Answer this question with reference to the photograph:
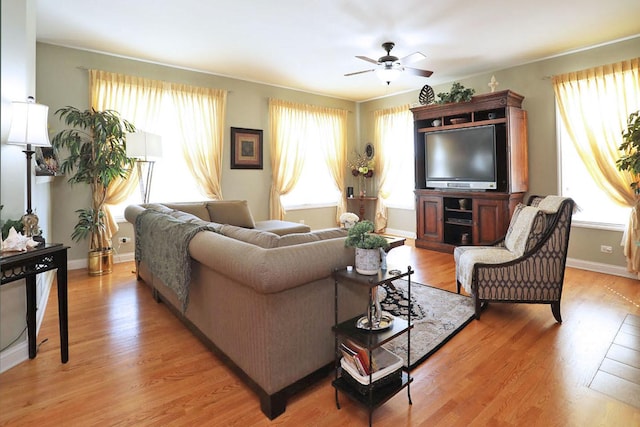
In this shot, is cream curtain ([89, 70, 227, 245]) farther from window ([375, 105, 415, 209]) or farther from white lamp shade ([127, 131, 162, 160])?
window ([375, 105, 415, 209])

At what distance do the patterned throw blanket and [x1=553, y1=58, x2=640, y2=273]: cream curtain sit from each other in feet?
15.1

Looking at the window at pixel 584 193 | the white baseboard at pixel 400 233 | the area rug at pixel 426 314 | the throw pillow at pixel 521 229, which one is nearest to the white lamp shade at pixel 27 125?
the area rug at pixel 426 314

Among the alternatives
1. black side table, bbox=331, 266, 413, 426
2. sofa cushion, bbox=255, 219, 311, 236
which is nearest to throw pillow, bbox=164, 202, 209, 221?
sofa cushion, bbox=255, 219, 311, 236

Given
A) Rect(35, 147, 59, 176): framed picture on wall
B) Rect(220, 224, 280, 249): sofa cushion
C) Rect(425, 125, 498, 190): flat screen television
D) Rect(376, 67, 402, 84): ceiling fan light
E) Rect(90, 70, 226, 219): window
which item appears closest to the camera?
Rect(220, 224, 280, 249): sofa cushion

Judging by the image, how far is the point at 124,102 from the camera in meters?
4.71

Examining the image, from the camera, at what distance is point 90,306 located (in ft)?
10.8

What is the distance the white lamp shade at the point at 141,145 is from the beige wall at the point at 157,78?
3.04ft

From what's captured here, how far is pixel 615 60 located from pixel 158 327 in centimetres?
577

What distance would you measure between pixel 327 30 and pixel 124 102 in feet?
9.47

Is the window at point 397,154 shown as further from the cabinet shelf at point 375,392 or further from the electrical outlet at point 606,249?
the cabinet shelf at point 375,392

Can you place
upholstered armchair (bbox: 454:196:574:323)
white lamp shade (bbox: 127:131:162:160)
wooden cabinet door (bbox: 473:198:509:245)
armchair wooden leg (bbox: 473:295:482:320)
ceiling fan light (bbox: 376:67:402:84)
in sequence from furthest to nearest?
1. wooden cabinet door (bbox: 473:198:509:245)
2. white lamp shade (bbox: 127:131:162:160)
3. ceiling fan light (bbox: 376:67:402:84)
4. armchair wooden leg (bbox: 473:295:482:320)
5. upholstered armchair (bbox: 454:196:574:323)

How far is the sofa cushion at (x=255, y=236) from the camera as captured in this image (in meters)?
1.89

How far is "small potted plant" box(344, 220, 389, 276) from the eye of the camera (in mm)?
1828

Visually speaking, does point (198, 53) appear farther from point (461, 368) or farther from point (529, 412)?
point (529, 412)
